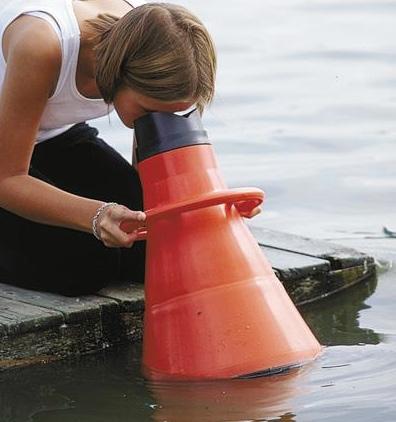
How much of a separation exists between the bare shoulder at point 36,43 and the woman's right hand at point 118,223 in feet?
1.24

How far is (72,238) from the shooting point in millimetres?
3426

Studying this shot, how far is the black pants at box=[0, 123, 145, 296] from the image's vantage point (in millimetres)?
3416

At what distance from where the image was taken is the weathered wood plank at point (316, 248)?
3.87 m

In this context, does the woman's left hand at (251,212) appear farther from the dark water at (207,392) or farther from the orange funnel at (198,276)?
the dark water at (207,392)

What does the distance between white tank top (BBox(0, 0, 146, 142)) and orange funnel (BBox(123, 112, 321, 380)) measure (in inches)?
10.0

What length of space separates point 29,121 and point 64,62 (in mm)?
156

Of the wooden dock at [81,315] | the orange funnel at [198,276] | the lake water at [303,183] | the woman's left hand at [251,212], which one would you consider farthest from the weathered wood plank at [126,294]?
the woman's left hand at [251,212]

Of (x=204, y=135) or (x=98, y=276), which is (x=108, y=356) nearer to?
(x=98, y=276)

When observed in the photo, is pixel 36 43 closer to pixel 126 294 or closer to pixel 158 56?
pixel 158 56

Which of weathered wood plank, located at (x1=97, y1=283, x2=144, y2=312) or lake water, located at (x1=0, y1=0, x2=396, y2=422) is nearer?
lake water, located at (x1=0, y1=0, x2=396, y2=422)

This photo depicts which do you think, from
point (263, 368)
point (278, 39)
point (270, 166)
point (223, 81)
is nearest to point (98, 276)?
point (263, 368)

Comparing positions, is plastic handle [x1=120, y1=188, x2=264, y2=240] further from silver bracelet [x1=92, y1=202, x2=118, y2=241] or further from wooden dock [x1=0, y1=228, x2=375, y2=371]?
wooden dock [x1=0, y1=228, x2=375, y2=371]

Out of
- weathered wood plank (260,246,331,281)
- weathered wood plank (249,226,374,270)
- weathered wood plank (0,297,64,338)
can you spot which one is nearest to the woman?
weathered wood plank (0,297,64,338)

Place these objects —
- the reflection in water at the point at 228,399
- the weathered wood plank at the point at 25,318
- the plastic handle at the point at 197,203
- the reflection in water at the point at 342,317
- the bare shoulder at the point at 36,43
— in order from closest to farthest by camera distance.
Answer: the reflection in water at the point at 228,399 → the plastic handle at the point at 197,203 → the bare shoulder at the point at 36,43 → the weathered wood plank at the point at 25,318 → the reflection in water at the point at 342,317
